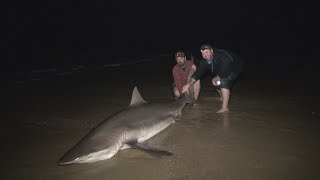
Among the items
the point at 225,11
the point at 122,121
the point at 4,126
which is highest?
the point at 225,11

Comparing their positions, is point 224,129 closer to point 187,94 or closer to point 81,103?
point 187,94

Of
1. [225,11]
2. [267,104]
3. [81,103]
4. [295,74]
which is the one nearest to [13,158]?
[81,103]

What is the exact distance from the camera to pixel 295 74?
44.2ft

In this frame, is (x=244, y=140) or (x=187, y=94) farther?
(x=187, y=94)

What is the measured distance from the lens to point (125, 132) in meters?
5.68

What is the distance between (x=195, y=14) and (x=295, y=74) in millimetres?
57165

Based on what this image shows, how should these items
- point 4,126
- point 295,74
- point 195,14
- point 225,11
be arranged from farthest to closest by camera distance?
point 225,11 < point 195,14 < point 295,74 < point 4,126

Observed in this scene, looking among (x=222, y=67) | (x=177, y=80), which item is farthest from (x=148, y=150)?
(x=177, y=80)

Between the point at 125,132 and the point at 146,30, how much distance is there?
1667 inches

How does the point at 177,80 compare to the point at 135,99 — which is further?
the point at 177,80

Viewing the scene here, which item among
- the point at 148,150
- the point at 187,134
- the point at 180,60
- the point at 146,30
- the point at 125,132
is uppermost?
the point at 180,60

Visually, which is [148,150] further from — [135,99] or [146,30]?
[146,30]

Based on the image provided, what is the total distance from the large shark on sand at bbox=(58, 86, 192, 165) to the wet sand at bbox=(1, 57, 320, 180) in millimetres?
176

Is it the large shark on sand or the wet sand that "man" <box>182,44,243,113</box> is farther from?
the large shark on sand
